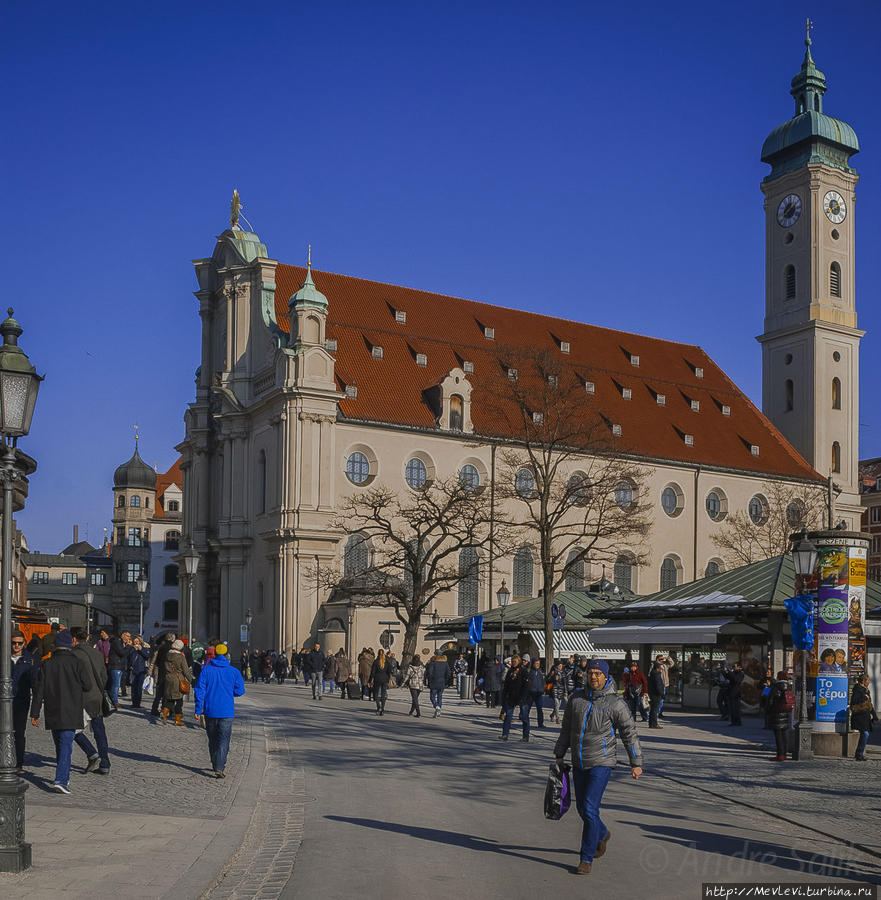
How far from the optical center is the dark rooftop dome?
5059 inches

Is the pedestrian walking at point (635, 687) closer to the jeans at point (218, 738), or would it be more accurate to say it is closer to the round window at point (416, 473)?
the jeans at point (218, 738)

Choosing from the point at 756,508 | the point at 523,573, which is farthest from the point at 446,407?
the point at 756,508

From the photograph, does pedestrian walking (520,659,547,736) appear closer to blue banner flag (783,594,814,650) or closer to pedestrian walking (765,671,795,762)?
pedestrian walking (765,671,795,762)

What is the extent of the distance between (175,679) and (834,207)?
226ft

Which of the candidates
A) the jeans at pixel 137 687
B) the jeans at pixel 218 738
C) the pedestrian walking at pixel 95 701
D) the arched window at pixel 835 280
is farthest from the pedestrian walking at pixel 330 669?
the arched window at pixel 835 280

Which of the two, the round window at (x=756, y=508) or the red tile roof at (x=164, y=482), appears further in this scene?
the red tile roof at (x=164, y=482)

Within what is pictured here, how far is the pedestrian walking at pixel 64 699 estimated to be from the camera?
45.5 feet

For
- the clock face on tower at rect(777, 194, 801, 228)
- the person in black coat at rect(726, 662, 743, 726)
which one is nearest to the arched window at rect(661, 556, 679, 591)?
the clock face on tower at rect(777, 194, 801, 228)

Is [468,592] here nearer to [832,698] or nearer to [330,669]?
[330,669]

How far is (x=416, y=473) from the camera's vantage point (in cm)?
6912

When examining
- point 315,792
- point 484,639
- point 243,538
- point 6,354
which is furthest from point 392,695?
point 6,354

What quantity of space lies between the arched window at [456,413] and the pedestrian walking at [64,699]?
56399mm

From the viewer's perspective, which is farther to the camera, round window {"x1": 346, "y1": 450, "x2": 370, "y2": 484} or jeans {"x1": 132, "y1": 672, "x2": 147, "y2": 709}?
round window {"x1": 346, "y1": 450, "x2": 370, "y2": 484}

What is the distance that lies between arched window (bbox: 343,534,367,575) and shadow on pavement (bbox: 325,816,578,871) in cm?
5358
